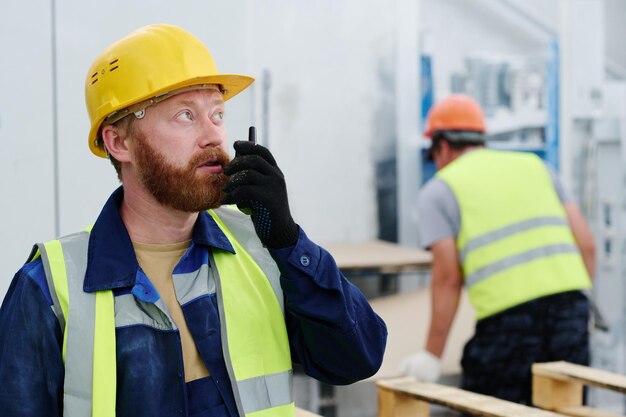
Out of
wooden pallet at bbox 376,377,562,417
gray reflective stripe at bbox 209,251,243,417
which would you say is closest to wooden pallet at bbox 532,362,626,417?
wooden pallet at bbox 376,377,562,417

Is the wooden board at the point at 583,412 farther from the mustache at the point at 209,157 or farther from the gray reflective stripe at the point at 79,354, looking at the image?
Result: the gray reflective stripe at the point at 79,354

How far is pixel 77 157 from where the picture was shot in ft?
8.69

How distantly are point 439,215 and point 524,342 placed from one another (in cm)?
57

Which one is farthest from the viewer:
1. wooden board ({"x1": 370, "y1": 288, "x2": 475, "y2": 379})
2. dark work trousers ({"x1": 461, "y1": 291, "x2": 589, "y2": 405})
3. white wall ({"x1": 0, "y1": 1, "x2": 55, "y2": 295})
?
wooden board ({"x1": 370, "y1": 288, "x2": 475, "y2": 379})

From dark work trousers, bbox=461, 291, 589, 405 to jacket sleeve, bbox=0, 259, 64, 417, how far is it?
2.08 metres

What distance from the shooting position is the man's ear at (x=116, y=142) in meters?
1.75

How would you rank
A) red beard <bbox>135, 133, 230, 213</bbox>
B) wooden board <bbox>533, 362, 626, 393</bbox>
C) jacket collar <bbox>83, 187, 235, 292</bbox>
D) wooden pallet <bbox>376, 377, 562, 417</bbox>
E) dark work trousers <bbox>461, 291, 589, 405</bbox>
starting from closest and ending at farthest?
jacket collar <bbox>83, 187, 235, 292</bbox> → red beard <bbox>135, 133, 230, 213</bbox> → wooden pallet <bbox>376, 377, 562, 417</bbox> → wooden board <bbox>533, 362, 626, 393</bbox> → dark work trousers <bbox>461, 291, 589, 405</bbox>

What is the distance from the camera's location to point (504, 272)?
10.5 feet

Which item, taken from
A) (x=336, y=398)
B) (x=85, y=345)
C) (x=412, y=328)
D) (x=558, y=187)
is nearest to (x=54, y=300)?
(x=85, y=345)

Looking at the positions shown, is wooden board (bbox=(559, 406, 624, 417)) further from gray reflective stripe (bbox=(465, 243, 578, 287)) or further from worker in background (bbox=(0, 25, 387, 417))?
worker in background (bbox=(0, 25, 387, 417))

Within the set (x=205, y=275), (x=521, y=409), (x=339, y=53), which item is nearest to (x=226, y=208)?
(x=205, y=275)

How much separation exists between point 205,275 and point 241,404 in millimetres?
254

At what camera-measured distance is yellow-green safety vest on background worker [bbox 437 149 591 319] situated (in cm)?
321

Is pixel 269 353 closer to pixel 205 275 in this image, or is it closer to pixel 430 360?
pixel 205 275
